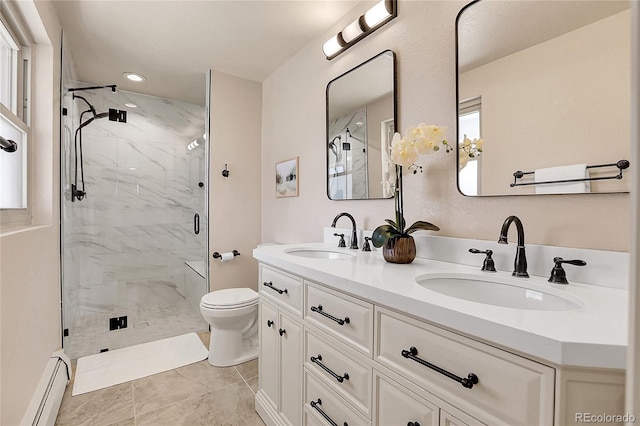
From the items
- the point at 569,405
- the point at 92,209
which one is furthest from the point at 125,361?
the point at 569,405

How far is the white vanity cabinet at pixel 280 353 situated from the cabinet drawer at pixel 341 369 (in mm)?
82

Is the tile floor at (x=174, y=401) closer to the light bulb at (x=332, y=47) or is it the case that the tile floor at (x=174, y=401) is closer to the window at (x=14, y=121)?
the window at (x=14, y=121)

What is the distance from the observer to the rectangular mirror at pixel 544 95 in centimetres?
90

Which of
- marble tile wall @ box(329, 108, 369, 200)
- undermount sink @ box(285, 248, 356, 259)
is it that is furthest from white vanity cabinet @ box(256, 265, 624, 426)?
marble tile wall @ box(329, 108, 369, 200)

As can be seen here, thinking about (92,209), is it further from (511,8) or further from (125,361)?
(511,8)

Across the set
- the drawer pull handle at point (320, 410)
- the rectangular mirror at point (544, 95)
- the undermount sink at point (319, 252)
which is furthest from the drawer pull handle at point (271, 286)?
the rectangular mirror at point (544, 95)

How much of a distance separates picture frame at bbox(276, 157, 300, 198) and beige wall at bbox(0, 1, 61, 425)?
4.97ft

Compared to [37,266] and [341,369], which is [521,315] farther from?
[37,266]

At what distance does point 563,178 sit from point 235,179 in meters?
2.45

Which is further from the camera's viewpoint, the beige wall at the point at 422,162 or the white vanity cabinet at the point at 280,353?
the white vanity cabinet at the point at 280,353

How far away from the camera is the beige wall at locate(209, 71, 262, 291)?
8.80 ft

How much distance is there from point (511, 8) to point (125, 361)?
3099mm

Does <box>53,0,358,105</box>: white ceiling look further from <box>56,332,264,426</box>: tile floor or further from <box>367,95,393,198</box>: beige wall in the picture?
<box>56,332,264,426</box>: tile floor

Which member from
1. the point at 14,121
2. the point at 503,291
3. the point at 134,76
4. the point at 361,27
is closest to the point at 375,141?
the point at 361,27
